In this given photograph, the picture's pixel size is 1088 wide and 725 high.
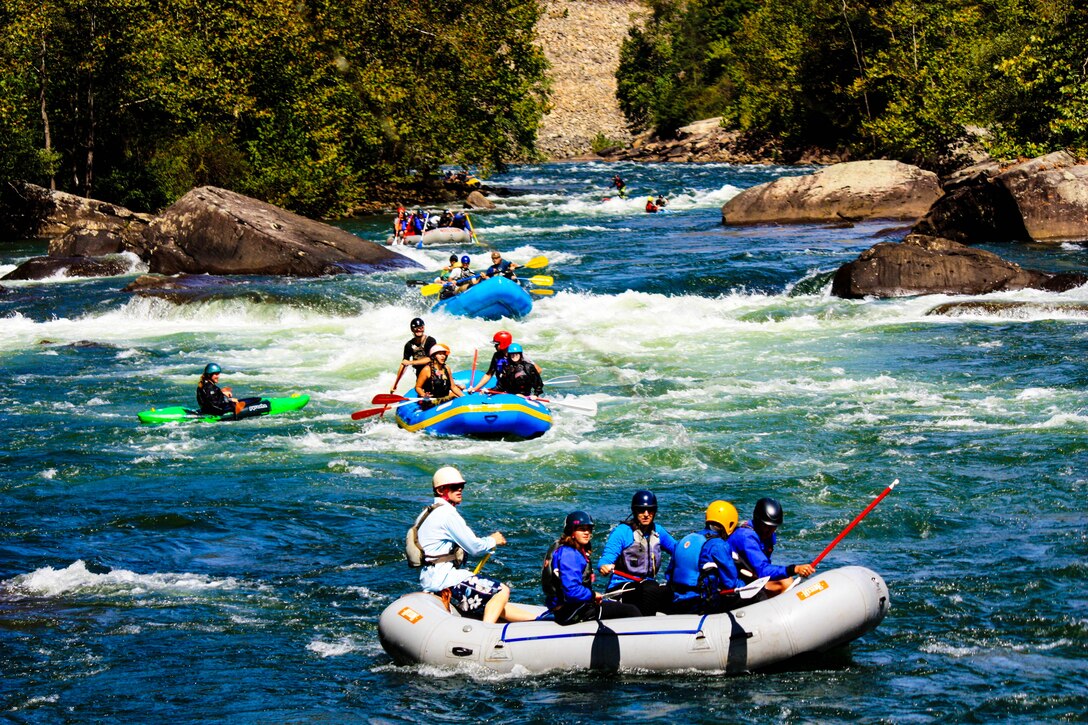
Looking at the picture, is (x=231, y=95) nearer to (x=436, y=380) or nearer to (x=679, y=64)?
(x=436, y=380)

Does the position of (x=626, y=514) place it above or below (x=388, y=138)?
below

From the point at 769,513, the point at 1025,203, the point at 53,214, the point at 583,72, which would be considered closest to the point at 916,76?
the point at 1025,203

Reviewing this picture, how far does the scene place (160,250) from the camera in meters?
29.0

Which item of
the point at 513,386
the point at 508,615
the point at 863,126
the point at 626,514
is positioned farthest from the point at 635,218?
the point at 508,615

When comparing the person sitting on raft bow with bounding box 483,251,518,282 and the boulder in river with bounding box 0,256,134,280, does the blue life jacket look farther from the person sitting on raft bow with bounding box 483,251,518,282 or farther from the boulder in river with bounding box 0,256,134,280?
Answer: the boulder in river with bounding box 0,256,134,280

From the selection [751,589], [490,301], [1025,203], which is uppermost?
Answer: [1025,203]

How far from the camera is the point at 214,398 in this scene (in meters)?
16.6

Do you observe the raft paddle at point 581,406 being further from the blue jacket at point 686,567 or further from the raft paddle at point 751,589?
the raft paddle at point 751,589

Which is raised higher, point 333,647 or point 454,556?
point 454,556

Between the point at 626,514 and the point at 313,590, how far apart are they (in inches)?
132

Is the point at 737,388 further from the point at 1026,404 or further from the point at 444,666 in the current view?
the point at 444,666

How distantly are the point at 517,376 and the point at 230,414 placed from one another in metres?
3.93

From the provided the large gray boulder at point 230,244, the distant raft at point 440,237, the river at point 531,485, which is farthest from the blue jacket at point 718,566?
the distant raft at point 440,237

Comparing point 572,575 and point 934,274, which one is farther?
point 934,274
